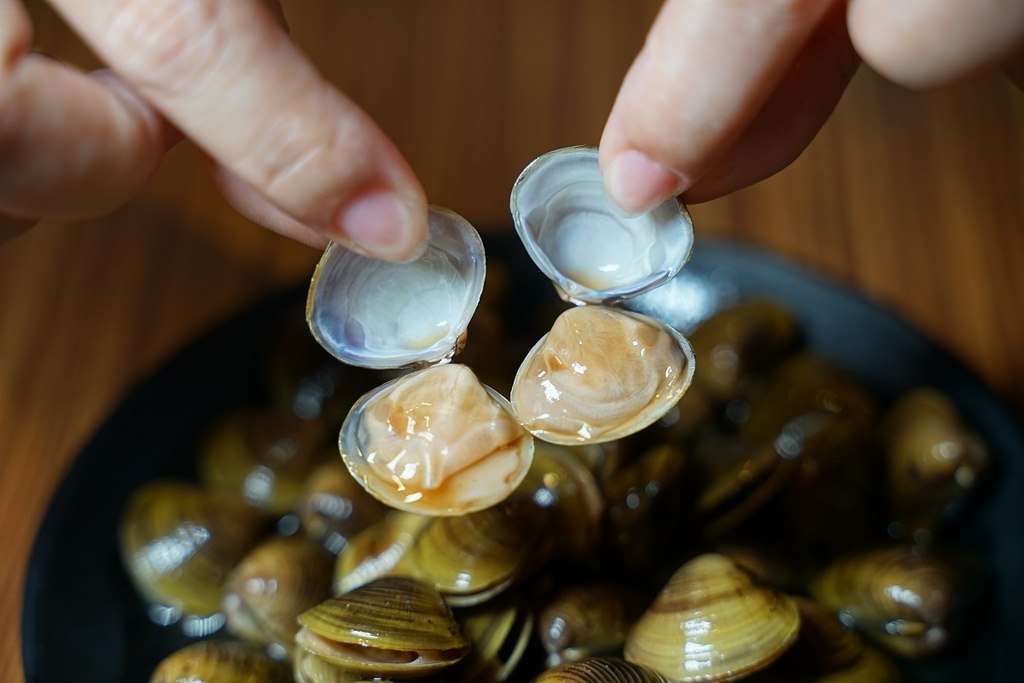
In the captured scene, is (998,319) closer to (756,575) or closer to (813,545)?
(813,545)

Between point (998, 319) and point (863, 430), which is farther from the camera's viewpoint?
point (998, 319)

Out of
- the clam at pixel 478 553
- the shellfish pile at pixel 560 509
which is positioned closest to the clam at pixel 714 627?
the shellfish pile at pixel 560 509

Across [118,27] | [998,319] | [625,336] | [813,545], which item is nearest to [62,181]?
[118,27]

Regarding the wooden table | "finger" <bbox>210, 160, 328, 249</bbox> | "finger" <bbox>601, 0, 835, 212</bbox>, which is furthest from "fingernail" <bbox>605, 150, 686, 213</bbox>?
the wooden table

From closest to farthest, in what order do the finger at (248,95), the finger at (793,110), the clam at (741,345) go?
Answer: 1. the finger at (248,95)
2. the finger at (793,110)
3. the clam at (741,345)

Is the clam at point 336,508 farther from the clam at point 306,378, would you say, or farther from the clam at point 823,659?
the clam at point 823,659

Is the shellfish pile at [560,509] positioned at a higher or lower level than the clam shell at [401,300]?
lower
